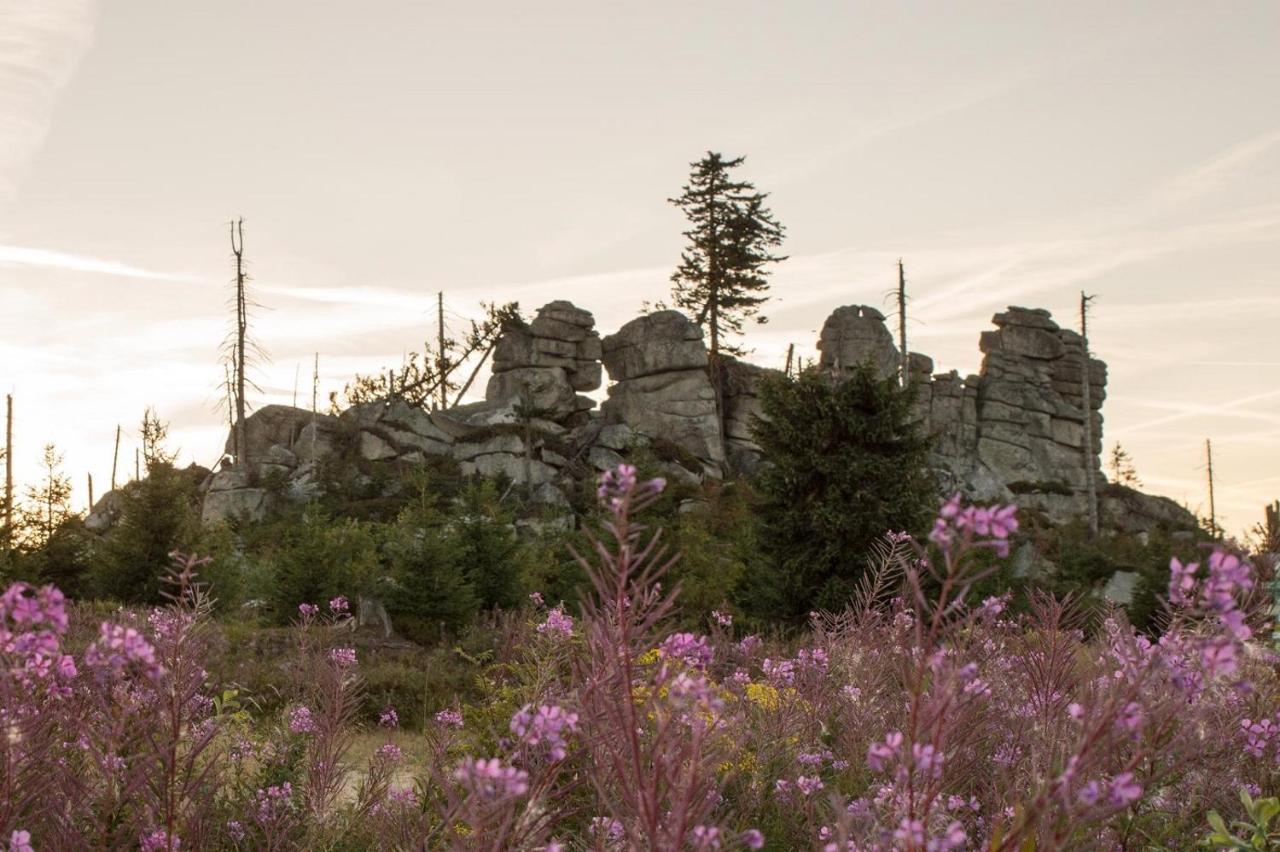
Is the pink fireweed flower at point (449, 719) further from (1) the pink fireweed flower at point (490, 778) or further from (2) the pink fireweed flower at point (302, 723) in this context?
(1) the pink fireweed flower at point (490, 778)

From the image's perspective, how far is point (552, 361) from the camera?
152ft

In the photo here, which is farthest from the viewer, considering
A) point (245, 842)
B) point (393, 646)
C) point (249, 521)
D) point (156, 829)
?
point (249, 521)

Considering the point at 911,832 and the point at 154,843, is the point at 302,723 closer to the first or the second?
the point at 154,843

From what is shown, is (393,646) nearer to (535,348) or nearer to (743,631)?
(743,631)

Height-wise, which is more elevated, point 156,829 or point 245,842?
point 156,829


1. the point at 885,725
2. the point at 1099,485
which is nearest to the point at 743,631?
the point at 885,725

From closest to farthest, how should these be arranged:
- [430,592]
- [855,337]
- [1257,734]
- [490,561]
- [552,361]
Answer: [1257,734], [430,592], [490,561], [552,361], [855,337]

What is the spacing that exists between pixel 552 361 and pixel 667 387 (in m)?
5.32

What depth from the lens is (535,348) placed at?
4609cm

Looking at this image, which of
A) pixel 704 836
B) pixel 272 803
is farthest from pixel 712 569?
pixel 704 836

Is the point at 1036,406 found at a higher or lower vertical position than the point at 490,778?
higher

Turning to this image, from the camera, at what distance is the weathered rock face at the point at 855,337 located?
49.5 metres

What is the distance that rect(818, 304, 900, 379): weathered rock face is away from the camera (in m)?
49.5

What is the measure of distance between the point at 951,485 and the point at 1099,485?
14675mm
